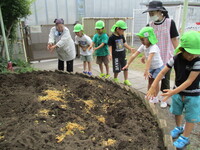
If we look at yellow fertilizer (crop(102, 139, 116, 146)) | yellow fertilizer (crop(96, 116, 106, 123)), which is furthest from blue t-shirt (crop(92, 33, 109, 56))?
yellow fertilizer (crop(102, 139, 116, 146))

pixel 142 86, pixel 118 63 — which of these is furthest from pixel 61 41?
pixel 142 86

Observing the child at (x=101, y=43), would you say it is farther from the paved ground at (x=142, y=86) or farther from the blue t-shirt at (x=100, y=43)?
the paved ground at (x=142, y=86)

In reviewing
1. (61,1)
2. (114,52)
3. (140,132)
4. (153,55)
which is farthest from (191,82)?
(61,1)

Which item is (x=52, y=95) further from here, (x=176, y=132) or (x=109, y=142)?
(x=176, y=132)

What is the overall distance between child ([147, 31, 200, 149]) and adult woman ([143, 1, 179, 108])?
1.07 meters

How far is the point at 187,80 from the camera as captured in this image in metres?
2.06

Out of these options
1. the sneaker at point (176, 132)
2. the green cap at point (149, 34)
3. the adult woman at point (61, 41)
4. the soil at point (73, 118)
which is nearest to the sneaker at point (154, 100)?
the soil at point (73, 118)

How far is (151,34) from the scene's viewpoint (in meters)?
3.05

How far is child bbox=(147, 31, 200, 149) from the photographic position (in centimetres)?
201

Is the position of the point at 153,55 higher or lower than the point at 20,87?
higher

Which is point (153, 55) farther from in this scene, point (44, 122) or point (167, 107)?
point (44, 122)

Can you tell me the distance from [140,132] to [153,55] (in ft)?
4.69

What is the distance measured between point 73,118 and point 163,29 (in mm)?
2099

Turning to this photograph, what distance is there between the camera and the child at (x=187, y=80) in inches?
79.2
